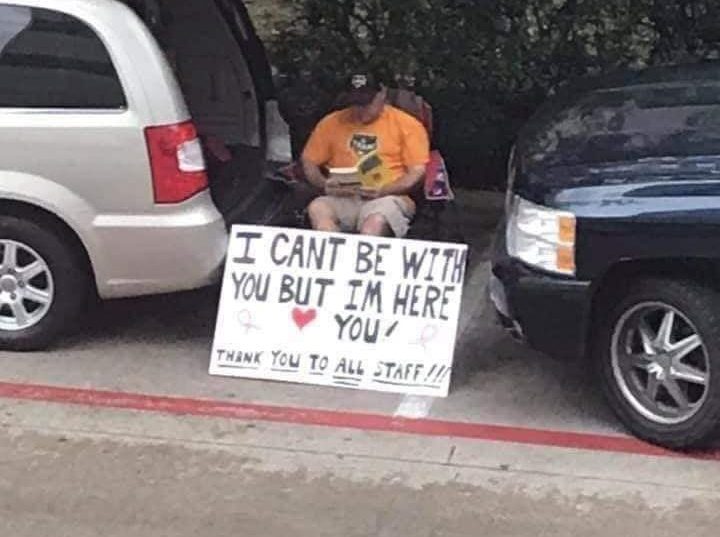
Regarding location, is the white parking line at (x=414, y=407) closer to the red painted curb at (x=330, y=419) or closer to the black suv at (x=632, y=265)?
the red painted curb at (x=330, y=419)

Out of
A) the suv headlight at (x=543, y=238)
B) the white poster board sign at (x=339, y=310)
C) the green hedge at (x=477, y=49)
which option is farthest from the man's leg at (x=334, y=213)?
the green hedge at (x=477, y=49)

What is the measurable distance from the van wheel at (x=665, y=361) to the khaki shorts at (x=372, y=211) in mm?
1327

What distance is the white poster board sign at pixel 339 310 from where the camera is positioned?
21.9 feet

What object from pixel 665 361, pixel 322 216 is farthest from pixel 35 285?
pixel 665 361

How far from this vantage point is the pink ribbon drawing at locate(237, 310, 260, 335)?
6.82 metres

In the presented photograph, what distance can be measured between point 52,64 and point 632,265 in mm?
2627

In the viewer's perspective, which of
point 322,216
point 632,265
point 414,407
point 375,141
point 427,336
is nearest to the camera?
point 632,265

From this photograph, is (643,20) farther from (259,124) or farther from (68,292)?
(68,292)

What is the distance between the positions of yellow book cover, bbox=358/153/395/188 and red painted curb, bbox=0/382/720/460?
1331 mm

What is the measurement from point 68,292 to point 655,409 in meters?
2.57

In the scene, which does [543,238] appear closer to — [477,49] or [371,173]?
[371,173]

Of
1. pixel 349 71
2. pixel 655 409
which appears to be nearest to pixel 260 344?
pixel 655 409

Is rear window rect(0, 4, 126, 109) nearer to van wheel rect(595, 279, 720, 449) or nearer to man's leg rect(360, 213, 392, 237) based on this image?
man's leg rect(360, 213, 392, 237)

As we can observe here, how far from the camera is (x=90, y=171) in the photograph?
6.68m
